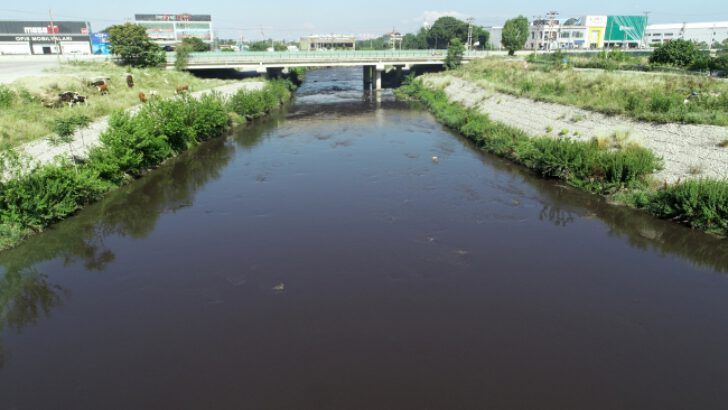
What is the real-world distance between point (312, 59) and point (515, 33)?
2258 inches

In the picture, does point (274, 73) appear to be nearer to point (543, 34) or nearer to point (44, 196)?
point (44, 196)

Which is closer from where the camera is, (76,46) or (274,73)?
(274,73)

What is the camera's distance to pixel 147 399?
1141 centimetres

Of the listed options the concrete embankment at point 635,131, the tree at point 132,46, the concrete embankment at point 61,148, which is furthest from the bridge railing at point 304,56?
the concrete embankment at point 61,148

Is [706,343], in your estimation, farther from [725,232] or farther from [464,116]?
[464,116]

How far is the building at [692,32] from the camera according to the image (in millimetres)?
116875

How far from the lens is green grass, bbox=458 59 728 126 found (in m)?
28.3

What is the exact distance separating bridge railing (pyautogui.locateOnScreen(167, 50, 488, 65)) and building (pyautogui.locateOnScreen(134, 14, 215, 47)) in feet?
320

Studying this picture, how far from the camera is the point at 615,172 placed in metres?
24.1

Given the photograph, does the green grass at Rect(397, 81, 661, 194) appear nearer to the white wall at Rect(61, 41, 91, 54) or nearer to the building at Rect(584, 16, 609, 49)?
the white wall at Rect(61, 41, 91, 54)

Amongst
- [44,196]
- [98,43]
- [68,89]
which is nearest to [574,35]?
[98,43]

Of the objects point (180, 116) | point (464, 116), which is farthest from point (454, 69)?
point (180, 116)

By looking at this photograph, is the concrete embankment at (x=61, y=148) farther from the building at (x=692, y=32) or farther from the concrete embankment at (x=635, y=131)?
the building at (x=692, y=32)

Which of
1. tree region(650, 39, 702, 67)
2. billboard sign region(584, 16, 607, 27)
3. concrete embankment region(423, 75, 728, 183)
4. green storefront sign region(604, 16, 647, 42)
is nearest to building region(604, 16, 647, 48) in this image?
green storefront sign region(604, 16, 647, 42)
